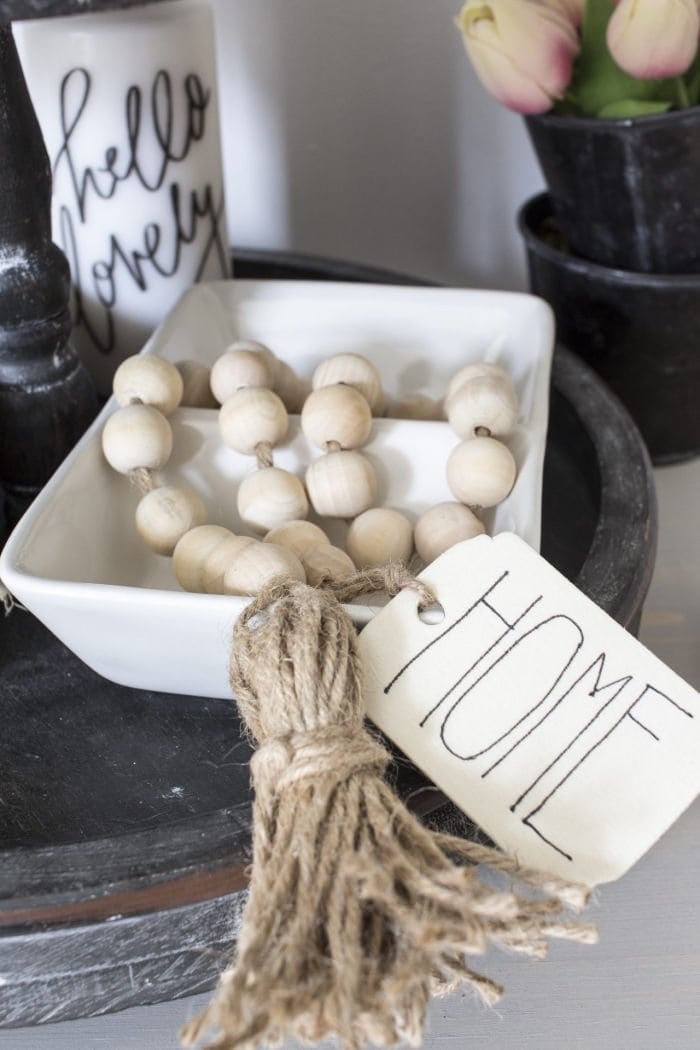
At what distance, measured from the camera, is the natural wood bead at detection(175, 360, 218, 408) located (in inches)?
16.8

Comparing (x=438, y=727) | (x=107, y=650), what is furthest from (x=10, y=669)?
(x=438, y=727)

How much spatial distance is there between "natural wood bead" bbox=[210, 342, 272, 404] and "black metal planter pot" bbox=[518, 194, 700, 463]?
195 millimetres

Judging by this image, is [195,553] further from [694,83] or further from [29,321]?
[694,83]

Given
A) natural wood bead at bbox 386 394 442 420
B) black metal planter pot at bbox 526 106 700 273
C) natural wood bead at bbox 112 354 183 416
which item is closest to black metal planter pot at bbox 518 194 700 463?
black metal planter pot at bbox 526 106 700 273

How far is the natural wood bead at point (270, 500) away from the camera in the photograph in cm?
36

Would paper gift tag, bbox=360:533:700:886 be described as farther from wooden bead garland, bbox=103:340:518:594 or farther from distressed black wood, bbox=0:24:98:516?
distressed black wood, bbox=0:24:98:516

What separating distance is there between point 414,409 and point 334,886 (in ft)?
0.80

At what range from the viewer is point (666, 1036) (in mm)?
308

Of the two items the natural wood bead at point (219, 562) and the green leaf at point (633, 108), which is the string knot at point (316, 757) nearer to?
the natural wood bead at point (219, 562)

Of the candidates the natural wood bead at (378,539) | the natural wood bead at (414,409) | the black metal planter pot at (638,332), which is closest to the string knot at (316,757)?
the natural wood bead at (378,539)

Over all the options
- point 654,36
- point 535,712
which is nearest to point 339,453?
point 535,712

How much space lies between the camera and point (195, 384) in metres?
0.43

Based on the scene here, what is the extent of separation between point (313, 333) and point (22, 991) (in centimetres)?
31

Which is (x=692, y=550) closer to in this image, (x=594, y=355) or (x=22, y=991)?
(x=594, y=355)
